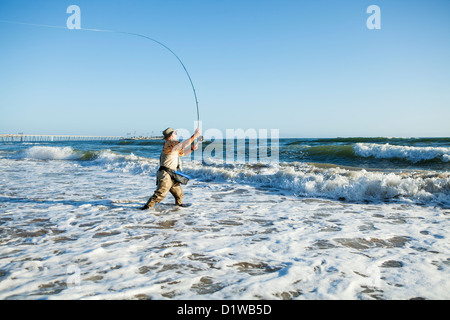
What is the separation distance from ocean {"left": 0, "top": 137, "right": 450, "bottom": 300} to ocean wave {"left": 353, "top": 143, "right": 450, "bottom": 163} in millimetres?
10443

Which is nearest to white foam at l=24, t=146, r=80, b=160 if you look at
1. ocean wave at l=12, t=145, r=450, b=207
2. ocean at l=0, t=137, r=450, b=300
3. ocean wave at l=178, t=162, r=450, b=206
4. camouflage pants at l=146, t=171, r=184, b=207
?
ocean at l=0, t=137, r=450, b=300

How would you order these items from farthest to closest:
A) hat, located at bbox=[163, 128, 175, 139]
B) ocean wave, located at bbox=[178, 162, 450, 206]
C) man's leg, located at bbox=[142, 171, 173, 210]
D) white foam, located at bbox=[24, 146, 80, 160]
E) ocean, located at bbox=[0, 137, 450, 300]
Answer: white foam, located at bbox=[24, 146, 80, 160] < ocean wave, located at bbox=[178, 162, 450, 206] < hat, located at bbox=[163, 128, 175, 139] < man's leg, located at bbox=[142, 171, 173, 210] < ocean, located at bbox=[0, 137, 450, 300]

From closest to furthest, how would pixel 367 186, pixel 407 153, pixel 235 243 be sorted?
pixel 235 243 < pixel 367 186 < pixel 407 153

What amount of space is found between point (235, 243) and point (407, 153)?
1676 centimetres

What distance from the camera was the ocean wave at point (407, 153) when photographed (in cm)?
1555

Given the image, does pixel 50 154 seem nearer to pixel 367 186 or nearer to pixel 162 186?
pixel 162 186

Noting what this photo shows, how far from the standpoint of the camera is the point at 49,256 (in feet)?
11.0

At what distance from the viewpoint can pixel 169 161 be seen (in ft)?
19.0

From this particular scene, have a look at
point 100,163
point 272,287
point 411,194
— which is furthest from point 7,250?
point 100,163

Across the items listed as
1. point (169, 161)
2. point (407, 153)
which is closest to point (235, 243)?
point (169, 161)

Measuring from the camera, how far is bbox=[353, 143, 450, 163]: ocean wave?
15.5 meters

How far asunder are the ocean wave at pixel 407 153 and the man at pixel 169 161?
15.1 m

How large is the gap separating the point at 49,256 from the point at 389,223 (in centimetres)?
518

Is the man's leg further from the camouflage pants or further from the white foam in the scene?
the white foam
